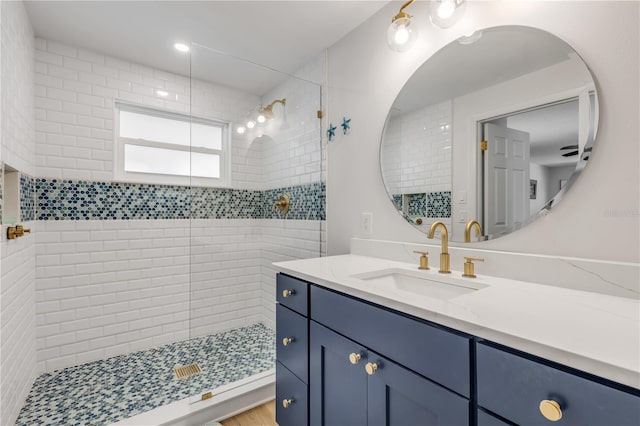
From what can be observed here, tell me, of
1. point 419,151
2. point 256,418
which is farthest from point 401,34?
point 256,418

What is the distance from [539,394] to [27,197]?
109 inches

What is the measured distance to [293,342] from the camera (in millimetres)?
1439

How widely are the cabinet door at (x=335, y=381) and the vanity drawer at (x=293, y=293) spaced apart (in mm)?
103

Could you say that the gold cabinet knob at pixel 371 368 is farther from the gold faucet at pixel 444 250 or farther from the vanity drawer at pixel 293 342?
the gold faucet at pixel 444 250

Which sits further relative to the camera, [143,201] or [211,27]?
[143,201]

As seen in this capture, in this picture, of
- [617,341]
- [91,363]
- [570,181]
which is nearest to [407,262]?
[570,181]

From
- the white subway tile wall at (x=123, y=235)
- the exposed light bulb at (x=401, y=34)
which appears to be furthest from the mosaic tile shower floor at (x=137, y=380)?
the exposed light bulb at (x=401, y=34)

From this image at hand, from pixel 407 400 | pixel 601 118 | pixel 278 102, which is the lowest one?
pixel 407 400

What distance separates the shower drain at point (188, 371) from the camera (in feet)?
6.61

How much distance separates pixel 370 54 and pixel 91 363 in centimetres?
308

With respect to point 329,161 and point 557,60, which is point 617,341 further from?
point 329,161

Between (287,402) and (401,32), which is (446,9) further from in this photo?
(287,402)

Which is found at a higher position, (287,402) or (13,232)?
(13,232)

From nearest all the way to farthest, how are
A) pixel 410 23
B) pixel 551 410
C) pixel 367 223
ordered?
pixel 551 410 < pixel 410 23 < pixel 367 223
